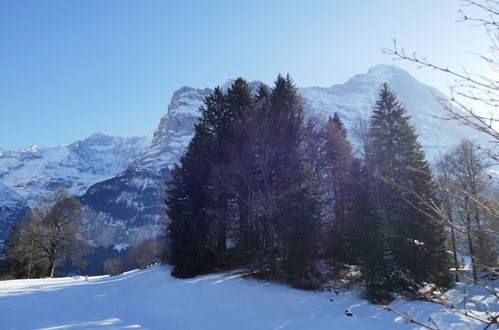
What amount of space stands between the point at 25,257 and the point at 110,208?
132642 mm

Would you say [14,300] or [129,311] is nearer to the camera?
[129,311]

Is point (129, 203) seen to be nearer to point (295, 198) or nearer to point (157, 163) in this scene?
point (157, 163)

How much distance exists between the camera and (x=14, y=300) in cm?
Answer: 1228

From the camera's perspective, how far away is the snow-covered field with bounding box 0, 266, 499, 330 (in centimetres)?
966

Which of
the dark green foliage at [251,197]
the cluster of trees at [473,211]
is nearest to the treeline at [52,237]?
the dark green foliage at [251,197]

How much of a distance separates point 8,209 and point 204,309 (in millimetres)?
214303

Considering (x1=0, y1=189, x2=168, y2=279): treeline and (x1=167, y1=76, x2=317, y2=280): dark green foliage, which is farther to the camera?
(x1=0, y1=189, x2=168, y2=279): treeline

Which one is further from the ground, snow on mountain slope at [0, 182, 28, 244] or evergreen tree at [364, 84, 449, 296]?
evergreen tree at [364, 84, 449, 296]

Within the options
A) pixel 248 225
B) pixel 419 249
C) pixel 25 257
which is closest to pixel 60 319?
pixel 248 225

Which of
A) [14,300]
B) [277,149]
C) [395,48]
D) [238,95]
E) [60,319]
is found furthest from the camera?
[238,95]

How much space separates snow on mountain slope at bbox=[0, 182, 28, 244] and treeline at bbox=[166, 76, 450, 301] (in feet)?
595

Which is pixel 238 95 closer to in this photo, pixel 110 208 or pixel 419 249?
pixel 419 249

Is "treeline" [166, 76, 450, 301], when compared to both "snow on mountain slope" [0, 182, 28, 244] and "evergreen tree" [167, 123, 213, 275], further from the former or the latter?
"snow on mountain slope" [0, 182, 28, 244]

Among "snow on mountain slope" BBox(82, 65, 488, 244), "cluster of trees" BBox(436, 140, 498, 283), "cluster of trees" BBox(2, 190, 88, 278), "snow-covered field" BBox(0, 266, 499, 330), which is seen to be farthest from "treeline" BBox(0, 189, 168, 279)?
"snow on mountain slope" BBox(82, 65, 488, 244)
